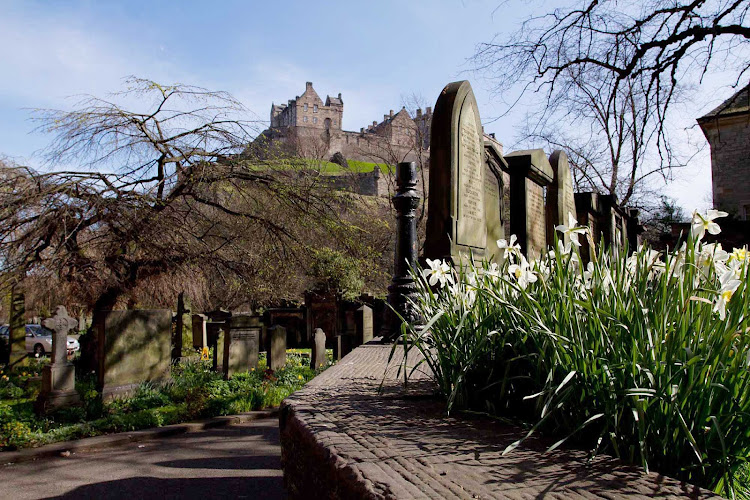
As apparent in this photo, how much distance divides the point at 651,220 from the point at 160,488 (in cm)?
3219

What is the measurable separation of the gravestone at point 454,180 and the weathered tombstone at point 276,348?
4.53 metres

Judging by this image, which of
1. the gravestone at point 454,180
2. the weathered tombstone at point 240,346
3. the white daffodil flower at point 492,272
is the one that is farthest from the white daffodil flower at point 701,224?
the weathered tombstone at point 240,346

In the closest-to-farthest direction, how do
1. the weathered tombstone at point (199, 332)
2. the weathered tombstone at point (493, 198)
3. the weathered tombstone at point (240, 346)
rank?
the weathered tombstone at point (493, 198)
the weathered tombstone at point (240, 346)
the weathered tombstone at point (199, 332)

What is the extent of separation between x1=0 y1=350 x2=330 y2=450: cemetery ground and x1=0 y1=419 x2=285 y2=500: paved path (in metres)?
0.60

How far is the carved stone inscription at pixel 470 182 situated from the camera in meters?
7.06

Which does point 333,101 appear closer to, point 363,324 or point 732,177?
point 732,177

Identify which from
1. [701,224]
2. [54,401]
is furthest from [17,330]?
[701,224]

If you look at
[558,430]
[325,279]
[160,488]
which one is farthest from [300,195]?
[325,279]

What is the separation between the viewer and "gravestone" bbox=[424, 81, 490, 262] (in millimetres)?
6825

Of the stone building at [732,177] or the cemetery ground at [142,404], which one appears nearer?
the cemetery ground at [142,404]

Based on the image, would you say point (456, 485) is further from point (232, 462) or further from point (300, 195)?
point (300, 195)

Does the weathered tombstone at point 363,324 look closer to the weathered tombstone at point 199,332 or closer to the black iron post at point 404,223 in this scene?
the weathered tombstone at point 199,332

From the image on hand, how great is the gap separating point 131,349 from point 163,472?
3.79 metres

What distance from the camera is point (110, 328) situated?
8.06 m
